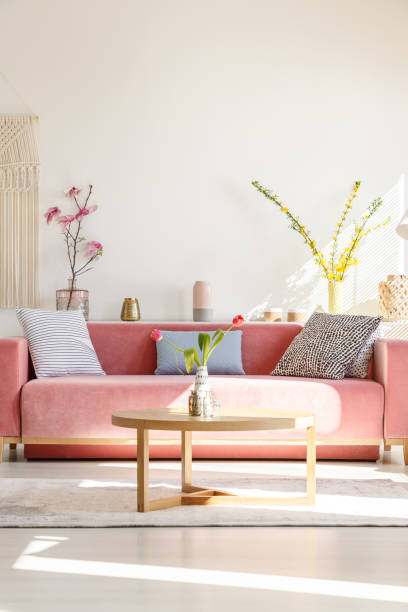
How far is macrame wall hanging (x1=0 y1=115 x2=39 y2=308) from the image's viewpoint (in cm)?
600

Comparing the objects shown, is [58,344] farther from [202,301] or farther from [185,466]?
[185,466]

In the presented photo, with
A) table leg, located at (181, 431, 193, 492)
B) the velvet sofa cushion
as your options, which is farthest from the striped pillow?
table leg, located at (181, 431, 193, 492)

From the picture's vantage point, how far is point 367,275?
19.9ft

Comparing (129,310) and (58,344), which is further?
(129,310)

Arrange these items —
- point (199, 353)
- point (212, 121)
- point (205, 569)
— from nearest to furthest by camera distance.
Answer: point (205, 569), point (199, 353), point (212, 121)

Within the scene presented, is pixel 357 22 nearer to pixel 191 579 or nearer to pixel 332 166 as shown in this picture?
pixel 332 166

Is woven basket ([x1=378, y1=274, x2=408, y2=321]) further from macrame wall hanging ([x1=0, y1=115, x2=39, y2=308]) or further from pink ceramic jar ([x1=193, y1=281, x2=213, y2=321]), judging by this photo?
macrame wall hanging ([x1=0, y1=115, x2=39, y2=308])

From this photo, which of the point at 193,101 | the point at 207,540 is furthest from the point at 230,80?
the point at 207,540

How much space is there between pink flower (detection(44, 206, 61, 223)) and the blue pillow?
1.37 metres

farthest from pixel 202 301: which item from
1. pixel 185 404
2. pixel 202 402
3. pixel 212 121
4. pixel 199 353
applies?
pixel 202 402

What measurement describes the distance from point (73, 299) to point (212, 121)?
5.38 feet

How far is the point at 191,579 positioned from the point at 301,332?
9.36ft

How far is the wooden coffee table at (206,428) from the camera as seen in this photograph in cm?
314

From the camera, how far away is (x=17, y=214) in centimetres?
600
